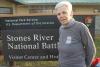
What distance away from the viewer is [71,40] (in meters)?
4.96

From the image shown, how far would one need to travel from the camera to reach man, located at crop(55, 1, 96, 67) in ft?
16.1

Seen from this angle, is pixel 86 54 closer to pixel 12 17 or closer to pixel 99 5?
pixel 12 17

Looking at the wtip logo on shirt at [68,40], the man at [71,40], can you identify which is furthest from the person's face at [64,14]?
the wtip logo on shirt at [68,40]

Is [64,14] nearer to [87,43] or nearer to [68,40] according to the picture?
[68,40]

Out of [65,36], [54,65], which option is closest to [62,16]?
[65,36]

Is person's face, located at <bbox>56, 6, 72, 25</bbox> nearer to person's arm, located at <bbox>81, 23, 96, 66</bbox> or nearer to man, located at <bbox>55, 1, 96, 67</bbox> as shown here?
man, located at <bbox>55, 1, 96, 67</bbox>

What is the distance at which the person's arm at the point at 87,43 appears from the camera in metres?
4.98

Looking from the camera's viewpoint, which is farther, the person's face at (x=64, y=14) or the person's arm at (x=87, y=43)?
the person's arm at (x=87, y=43)

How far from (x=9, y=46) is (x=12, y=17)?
651 mm

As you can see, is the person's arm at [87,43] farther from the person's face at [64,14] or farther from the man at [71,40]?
the person's face at [64,14]

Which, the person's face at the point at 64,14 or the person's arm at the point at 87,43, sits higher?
the person's face at the point at 64,14

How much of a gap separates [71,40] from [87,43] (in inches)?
8.5

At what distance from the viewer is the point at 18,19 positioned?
8.52 metres

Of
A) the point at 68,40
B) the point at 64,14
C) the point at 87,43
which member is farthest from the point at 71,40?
the point at 64,14
